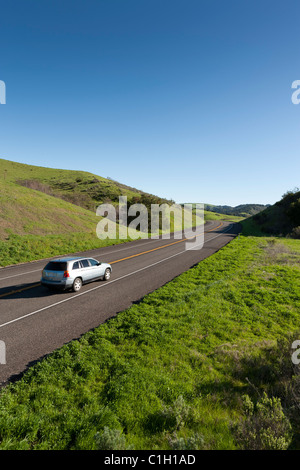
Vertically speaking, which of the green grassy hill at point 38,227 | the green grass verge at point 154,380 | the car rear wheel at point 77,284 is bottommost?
the green grass verge at point 154,380

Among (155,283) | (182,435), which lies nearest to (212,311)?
(155,283)

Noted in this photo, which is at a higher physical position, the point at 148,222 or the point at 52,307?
the point at 148,222

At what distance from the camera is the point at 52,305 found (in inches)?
388

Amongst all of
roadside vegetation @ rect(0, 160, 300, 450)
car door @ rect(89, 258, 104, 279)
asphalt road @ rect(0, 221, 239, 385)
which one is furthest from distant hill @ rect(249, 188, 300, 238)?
car door @ rect(89, 258, 104, 279)

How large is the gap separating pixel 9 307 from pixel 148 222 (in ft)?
116

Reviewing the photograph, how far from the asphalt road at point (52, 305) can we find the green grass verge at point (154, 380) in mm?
732

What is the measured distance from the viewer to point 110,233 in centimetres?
3331

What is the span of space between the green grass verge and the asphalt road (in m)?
0.73

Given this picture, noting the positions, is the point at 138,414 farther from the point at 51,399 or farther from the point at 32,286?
the point at 32,286

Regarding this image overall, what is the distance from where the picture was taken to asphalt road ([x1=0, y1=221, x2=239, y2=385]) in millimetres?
6742

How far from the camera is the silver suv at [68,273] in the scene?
11141 millimetres

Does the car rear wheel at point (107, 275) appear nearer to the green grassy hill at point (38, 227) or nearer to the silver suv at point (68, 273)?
the silver suv at point (68, 273)

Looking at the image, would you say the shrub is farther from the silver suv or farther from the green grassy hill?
the green grassy hill

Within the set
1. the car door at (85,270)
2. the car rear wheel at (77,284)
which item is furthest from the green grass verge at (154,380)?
the car door at (85,270)
